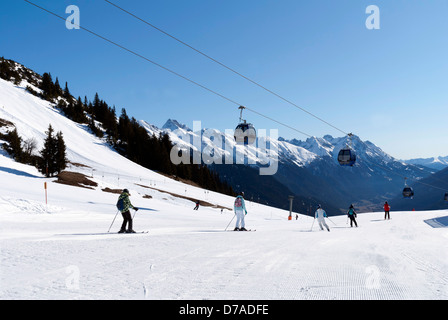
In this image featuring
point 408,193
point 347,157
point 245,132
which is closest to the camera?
point 245,132

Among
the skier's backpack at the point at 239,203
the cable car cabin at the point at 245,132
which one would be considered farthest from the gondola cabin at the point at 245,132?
the skier's backpack at the point at 239,203

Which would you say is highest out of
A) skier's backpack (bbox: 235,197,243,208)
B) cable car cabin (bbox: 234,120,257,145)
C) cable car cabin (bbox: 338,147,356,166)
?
cable car cabin (bbox: 234,120,257,145)

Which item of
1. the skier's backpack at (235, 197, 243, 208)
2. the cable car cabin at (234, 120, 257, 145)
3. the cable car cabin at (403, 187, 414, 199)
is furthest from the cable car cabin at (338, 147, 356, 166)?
the cable car cabin at (403, 187, 414, 199)

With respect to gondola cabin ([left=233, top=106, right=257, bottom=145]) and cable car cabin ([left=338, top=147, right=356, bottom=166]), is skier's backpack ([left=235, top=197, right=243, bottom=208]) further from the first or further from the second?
cable car cabin ([left=338, top=147, right=356, bottom=166])

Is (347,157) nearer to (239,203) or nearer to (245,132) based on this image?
(245,132)

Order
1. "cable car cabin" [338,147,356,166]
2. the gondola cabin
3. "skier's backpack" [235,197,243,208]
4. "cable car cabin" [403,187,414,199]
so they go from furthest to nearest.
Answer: "cable car cabin" [403,187,414,199] → "cable car cabin" [338,147,356,166] → the gondola cabin → "skier's backpack" [235,197,243,208]

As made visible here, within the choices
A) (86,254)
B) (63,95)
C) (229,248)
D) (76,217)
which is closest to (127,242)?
(86,254)

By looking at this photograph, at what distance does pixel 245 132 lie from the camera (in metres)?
27.2

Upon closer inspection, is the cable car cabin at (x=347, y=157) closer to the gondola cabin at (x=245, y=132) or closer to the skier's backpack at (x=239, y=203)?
the gondola cabin at (x=245, y=132)

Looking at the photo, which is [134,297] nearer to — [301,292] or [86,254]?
[301,292]

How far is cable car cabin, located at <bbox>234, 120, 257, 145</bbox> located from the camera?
2725 cm

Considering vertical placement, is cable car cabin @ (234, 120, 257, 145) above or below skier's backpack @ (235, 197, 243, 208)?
above

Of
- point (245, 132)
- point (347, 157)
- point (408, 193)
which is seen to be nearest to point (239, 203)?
point (245, 132)

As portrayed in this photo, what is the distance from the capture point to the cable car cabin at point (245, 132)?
89.4 ft
